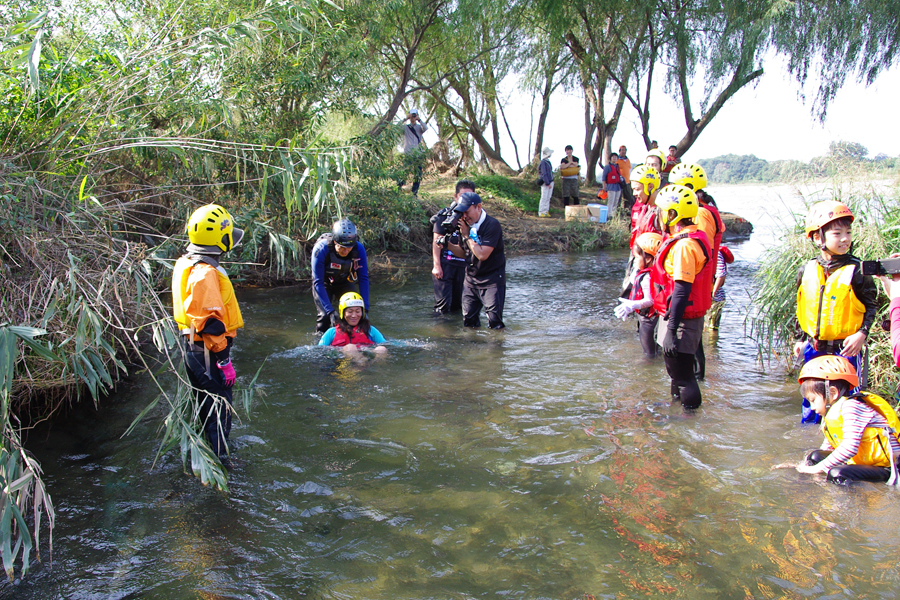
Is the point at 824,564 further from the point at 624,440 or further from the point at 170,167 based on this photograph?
the point at 170,167

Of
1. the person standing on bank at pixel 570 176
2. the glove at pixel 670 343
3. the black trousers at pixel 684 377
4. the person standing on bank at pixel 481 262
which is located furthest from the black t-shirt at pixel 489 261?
the person standing on bank at pixel 570 176

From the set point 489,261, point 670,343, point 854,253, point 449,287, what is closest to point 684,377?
point 670,343

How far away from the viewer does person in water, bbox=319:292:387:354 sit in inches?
283

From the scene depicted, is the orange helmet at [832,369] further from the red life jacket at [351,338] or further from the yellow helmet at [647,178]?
the red life jacket at [351,338]

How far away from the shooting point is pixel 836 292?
4164 millimetres

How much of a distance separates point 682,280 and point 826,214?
1.00m

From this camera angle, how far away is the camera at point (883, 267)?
3.89 metres

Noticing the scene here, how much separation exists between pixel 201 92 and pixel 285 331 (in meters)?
3.25

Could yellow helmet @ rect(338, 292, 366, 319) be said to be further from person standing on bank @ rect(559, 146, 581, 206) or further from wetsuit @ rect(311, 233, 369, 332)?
person standing on bank @ rect(559, 146, 581, 206)

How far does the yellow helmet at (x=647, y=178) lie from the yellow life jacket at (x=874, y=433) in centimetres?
333

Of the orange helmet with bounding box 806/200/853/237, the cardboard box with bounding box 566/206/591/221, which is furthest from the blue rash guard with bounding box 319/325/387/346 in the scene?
the cardboard box with bounding box 566/206/591/221

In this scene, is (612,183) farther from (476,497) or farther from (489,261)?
(476,497)

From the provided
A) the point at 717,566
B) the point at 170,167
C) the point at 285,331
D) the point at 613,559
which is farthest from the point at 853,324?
the point at 170,167

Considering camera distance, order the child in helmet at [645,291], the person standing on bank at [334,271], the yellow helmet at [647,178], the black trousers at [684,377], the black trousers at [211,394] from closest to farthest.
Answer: the black trousers at [211,394] < the black trousers at [684,377] < the child in helmet at [645,291] < the yellow helmet at [647,178] < the person standing on bank at [334,271]
